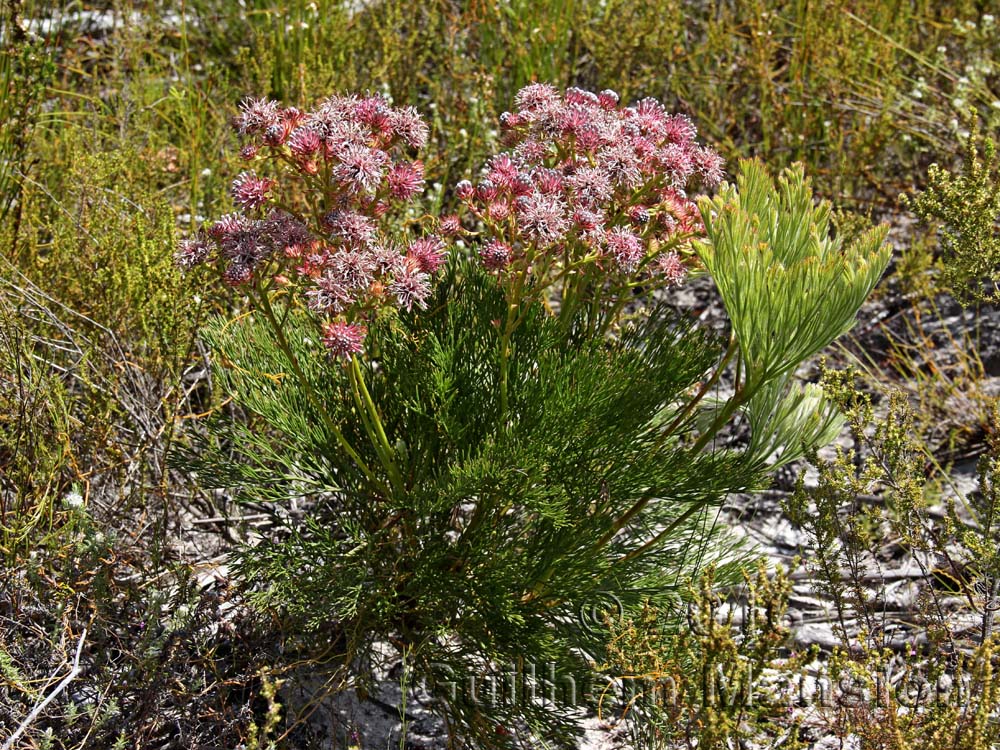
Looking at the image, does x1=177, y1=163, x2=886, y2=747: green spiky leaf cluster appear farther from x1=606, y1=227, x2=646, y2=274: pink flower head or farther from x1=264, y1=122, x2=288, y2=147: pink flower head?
x1=264, y1=122, x2=288, y2=147: pink flower head

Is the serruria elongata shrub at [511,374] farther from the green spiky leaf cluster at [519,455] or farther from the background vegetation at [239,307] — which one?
the background vegetation at [239,307]

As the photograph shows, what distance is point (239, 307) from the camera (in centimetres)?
320

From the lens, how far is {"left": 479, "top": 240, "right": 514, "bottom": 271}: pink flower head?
6.48 ft

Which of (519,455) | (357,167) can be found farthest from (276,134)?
(519,455)

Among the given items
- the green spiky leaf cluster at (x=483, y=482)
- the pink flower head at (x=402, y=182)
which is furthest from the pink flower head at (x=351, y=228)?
the green spiky leaf cluster at (x=483, y=482)

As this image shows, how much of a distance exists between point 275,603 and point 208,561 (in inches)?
19.6

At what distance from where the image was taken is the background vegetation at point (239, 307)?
2.29m

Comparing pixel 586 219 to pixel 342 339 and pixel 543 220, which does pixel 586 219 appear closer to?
pixel 543 220

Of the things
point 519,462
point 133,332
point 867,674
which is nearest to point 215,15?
point 133,332

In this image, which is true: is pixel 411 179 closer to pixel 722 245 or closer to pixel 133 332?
pixel 722 245

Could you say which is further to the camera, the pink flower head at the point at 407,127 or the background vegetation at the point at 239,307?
the background vegetation at the point at 239,307

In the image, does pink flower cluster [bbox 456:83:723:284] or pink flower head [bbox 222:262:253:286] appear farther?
pink flower cluster [bbox 456:83:723:284]

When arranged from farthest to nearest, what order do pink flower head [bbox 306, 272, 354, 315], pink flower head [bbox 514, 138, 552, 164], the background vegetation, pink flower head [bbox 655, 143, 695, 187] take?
the background vegetation < pink flower head [bbox 514, 138, 552, 164] < pink flower head [bbox 655, 143, 695, 187] < pink flower head [bbox 306, 272, 354, 315]

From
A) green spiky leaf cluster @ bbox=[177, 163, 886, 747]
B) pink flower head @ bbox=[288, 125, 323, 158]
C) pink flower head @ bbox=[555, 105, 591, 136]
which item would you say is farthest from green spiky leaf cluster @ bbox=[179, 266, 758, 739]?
pink flower head @ bbox=[288, 125, 323, 158]
